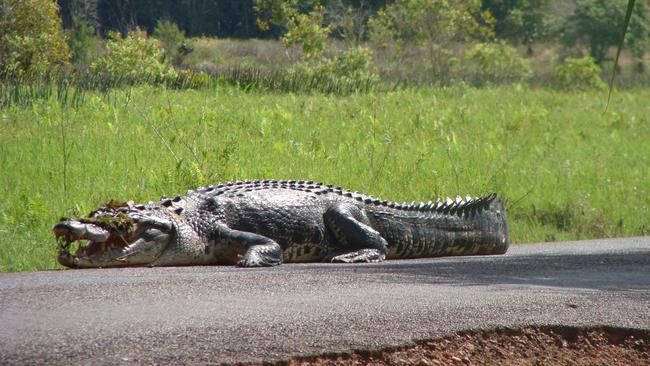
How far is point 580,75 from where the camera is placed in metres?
39.3

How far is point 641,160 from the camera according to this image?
19.0 meters

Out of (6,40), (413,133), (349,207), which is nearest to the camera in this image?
(349,207)

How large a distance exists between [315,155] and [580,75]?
25.9 metres

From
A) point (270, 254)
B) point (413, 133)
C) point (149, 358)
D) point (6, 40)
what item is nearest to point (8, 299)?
point (149, 358)

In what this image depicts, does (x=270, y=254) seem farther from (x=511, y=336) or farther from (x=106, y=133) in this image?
Answer: (x=106, y=133)

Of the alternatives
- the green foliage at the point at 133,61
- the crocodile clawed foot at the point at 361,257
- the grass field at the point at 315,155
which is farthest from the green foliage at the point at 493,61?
the crocodile clawed foot at the point at 361,257

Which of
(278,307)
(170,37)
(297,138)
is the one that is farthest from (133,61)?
(170,37)

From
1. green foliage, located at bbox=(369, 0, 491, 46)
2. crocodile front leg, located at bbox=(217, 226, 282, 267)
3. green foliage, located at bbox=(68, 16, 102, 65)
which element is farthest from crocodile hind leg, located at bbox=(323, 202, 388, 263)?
green foliage, located at bbox=(369, 0, 491, 46)

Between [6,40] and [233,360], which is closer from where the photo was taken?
[233,360]

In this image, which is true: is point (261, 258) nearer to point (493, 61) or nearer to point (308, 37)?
point (308, 37)

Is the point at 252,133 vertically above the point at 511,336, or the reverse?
the point at 511,336

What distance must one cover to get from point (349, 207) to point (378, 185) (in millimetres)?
4350

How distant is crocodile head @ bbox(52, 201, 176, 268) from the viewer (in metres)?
7.40

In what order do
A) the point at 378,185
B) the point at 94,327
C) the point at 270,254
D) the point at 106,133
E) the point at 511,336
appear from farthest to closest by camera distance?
1. the point at 106,133
2. the point at 378,185
3. the point at 270,254
4. the point at 511,336
5. the point at 94,327
